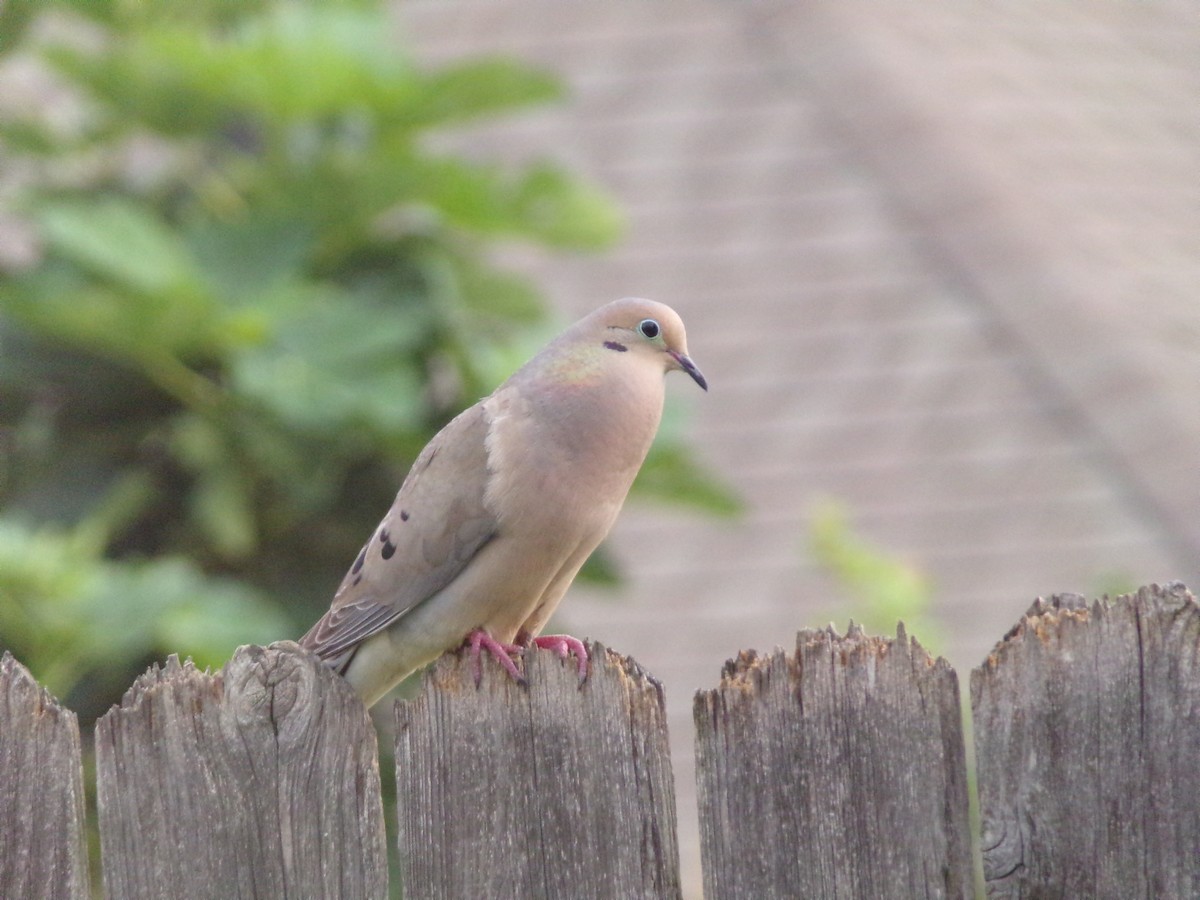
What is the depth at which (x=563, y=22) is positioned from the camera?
7969mm

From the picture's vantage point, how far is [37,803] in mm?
2064

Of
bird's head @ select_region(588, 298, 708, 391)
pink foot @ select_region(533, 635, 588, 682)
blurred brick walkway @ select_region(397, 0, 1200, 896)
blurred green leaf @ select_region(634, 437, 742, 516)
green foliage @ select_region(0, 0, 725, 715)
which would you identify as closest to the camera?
pink foot @ select_region(533, 635, 588, 682)

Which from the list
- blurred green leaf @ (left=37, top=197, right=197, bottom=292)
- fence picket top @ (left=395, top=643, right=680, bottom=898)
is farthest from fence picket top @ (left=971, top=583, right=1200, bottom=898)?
blurred green leaf @ (left=37, top=197, right=197, bottom=292)

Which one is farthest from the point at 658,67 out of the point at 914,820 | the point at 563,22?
the point at 914,820

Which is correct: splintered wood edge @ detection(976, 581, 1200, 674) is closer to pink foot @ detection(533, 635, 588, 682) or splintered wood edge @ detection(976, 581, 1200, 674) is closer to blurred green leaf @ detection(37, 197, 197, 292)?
pink foot @ detection(533, 635, 588, 682)

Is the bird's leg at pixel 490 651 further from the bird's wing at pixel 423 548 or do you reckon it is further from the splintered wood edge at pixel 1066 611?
the splintered wood edge at pixel 1066 611

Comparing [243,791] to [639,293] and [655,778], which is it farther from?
[639,293]

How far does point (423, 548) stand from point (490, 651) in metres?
0.47

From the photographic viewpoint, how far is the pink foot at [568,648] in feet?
6.90

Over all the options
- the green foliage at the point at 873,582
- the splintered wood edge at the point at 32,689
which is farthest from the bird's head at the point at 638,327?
the green foliage at the point at 873,582

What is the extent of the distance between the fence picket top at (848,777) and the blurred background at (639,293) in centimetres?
209

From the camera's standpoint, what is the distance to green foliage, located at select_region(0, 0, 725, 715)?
448 cm

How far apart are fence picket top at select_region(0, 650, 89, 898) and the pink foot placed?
641 millimetres

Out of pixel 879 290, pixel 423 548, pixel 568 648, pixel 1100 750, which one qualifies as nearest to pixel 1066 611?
pixel 1100 750
